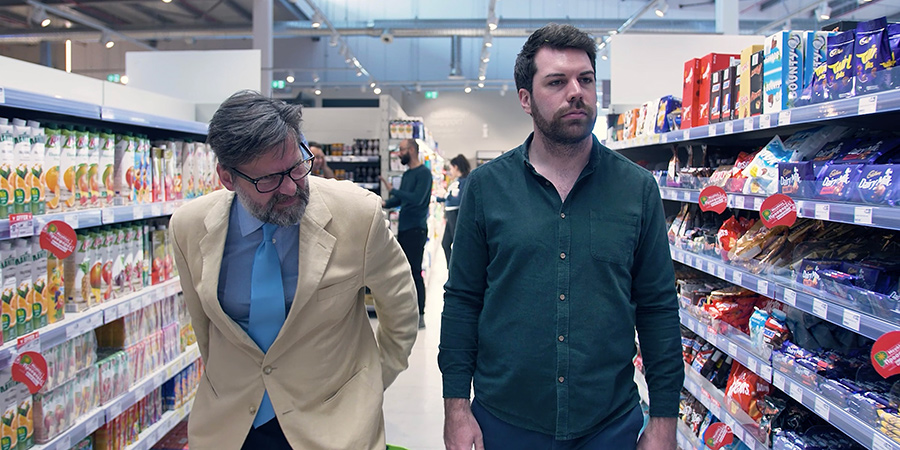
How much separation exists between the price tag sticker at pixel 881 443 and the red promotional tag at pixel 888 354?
178 mm

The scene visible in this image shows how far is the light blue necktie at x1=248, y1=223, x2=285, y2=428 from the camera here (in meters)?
1.56

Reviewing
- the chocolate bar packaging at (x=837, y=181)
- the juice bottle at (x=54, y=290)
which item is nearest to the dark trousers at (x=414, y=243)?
the juice bottle at (x=54, y=290)

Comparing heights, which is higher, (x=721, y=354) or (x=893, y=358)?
(x=893, y=358)

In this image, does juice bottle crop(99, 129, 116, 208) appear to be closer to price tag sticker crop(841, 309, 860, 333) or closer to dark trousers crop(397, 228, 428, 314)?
price tag sticker crop(841, 309, 860, 333)

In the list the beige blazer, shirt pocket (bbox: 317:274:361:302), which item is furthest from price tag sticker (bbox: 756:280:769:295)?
shirt pocket (bbox: 317:274:361:302)

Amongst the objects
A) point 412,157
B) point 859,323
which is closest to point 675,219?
point 859,323

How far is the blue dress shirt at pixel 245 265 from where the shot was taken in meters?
1.60

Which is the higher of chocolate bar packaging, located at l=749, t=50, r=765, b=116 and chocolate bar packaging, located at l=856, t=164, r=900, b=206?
chocolate bar packaging, located at l=749, t=50, r=765, b=116

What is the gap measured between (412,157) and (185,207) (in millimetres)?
5026

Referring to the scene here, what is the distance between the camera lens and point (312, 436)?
1580 millimetres

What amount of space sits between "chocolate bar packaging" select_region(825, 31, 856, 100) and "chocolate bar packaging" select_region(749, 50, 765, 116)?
0.36 meters

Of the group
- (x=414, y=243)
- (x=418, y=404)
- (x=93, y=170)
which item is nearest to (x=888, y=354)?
(x=93, y=170)

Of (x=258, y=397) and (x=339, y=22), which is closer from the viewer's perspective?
(x=258, y=397)

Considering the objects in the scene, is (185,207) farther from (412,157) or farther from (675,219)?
(412,157)
